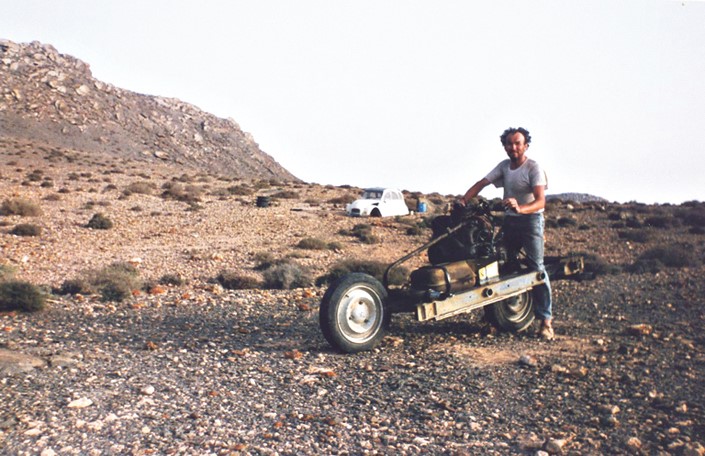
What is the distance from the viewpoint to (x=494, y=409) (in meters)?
4.68

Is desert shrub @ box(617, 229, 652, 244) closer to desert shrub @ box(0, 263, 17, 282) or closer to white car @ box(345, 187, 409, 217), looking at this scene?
white car @ box(345, 187, 409, 217)

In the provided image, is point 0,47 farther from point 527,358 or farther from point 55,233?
point 527,358

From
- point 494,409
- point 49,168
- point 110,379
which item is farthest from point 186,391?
point 49,168

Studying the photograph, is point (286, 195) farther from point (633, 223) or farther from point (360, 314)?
point (360, 314)

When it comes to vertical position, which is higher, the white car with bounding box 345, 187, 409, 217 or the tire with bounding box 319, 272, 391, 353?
the white car with bounding box 345, 187, 409, 217

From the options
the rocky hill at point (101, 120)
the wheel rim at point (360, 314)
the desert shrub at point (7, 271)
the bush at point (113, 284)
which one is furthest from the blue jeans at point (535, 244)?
the rocky hill at point (101, 120)

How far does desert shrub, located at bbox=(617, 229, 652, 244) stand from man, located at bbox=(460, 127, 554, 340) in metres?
16.2

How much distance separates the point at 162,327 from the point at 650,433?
5709 millimetres

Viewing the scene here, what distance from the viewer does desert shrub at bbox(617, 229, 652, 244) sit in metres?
21.3

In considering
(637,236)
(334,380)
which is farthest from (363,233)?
(334,380)

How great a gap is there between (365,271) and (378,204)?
52.8ft

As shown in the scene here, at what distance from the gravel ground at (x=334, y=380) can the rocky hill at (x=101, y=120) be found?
70.5 metres

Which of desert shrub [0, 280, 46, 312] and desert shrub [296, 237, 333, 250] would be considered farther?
desert shrub [296, 237, 333, 250]

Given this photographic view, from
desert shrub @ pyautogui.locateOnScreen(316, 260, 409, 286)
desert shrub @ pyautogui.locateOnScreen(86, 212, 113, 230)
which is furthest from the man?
desert shrub @ pyautogui.locateOnScreen(86, 212, 113, 230)
